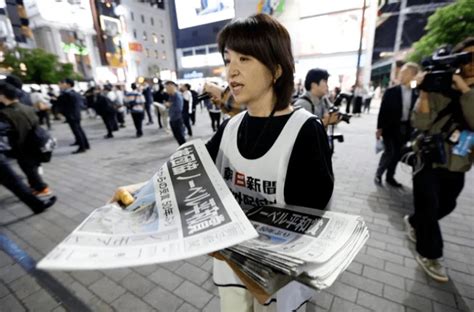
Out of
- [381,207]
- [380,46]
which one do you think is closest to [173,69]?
[380,46]

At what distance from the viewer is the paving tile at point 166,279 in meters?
2.08

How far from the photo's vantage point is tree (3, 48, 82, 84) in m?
19.0

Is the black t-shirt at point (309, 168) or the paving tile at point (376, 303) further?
the paving tile at point (376, 303)

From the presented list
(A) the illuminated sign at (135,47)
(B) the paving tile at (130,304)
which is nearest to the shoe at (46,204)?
(B) the paving tile at (130,304)

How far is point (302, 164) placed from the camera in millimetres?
919

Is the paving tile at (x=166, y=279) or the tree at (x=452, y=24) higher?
the tree at (x=452, y=24)

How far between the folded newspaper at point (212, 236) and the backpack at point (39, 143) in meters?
3.98

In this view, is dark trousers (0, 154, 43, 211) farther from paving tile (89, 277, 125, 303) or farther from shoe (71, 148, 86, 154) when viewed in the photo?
shoe (71, 148, 86, 154)

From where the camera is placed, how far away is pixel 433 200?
1956 millimetres

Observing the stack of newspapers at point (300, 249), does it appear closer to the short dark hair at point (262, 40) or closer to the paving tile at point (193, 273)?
the short dark hair at point (262, 40)

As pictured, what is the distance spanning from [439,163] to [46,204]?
4769 millimetres

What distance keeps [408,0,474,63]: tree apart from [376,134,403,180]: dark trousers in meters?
11.7

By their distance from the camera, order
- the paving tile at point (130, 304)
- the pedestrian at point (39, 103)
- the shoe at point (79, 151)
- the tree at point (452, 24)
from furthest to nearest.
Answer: the tree at point (452, 24), the shoe at point (79, 151), the pedestrian at point (39, 103), the paving tile at point (130, 304)

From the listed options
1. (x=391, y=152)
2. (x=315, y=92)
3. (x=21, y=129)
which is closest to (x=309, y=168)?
(x=315, y=92)
